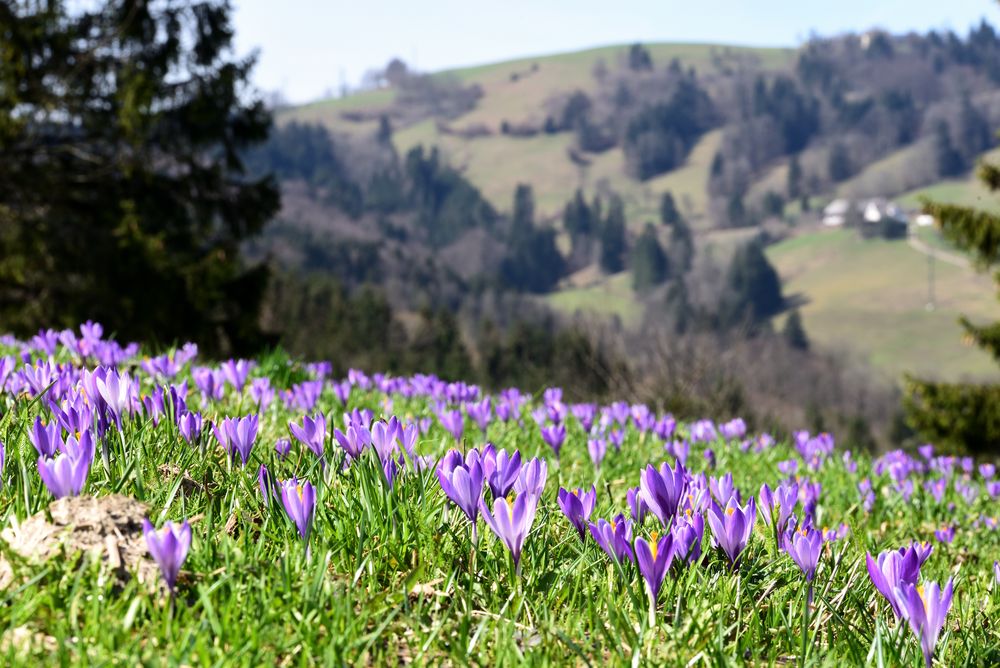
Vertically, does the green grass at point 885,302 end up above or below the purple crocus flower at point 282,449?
below

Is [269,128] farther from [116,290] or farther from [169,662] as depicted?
[169,662]

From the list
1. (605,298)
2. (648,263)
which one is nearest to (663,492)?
(605,298)

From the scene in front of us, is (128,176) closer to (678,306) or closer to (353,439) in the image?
A: (353,439)

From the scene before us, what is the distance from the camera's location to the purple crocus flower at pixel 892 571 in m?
1.77

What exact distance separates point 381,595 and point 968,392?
2025cm

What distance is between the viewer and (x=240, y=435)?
227 centimetres

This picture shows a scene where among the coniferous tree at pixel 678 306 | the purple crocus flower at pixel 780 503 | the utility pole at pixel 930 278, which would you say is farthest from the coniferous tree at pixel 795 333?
the purple crocus flower at pixel 780 503

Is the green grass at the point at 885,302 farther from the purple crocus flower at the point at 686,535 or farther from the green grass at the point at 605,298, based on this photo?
the purple crocus flower at the point at 686,535

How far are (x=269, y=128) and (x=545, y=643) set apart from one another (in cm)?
2730

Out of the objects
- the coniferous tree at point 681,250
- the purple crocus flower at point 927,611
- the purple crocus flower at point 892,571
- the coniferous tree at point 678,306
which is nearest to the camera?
the purple crocus flower at point 927,611

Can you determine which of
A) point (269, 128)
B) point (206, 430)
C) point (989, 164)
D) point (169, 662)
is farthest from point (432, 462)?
point (269, 128)

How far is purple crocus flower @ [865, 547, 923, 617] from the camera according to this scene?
177cm

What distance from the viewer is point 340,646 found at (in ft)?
5.35

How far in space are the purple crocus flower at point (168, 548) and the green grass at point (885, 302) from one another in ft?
402
